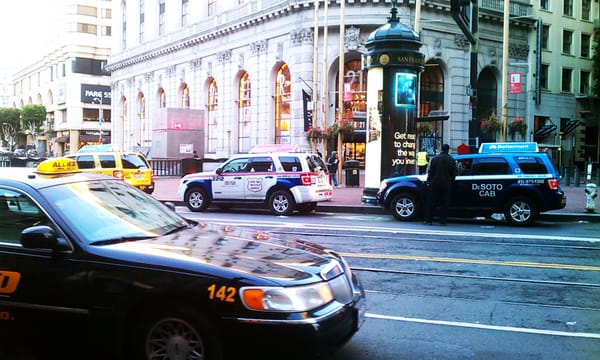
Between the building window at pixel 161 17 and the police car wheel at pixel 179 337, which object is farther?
the building window at pixel 161 17

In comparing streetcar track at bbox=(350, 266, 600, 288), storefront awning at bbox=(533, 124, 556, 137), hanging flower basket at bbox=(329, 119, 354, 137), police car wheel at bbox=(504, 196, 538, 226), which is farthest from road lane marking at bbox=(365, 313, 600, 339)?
storefront awning at bbox=(533, 124, 556, 137)

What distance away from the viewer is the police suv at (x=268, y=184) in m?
16.2

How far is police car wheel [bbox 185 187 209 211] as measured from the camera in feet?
57.1

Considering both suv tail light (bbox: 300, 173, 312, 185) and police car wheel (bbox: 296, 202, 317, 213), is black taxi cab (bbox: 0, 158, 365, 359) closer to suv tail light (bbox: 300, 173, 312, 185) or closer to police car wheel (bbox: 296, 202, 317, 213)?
suv tail light (bbox: 300, 173, 312, 185)

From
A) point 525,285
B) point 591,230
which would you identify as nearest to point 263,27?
point 591,230

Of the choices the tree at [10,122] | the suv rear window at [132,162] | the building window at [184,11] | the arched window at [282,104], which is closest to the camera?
the suv rear window at [132,162]

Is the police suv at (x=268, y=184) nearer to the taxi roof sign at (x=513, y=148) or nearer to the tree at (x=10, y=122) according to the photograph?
the taxi roof sign at (x=513, y=148)

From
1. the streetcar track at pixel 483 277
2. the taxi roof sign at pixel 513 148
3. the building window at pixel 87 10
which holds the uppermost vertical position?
the building window at pixel 87 10

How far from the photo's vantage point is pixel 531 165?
46.1ft

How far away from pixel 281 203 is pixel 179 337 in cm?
1252

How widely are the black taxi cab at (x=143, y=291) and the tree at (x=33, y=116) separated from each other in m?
94.5

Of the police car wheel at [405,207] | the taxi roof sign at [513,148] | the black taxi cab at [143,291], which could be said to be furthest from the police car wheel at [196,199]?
the black taxi cab at [143,291]

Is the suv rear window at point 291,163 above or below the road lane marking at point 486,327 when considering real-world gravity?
above

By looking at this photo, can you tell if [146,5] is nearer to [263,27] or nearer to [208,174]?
[263,27]
